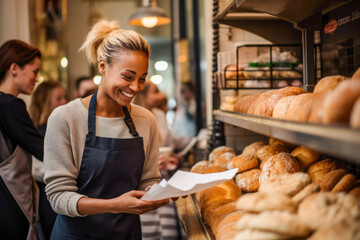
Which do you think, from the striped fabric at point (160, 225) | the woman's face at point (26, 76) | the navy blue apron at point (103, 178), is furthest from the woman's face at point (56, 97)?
the navy blue apron at point (103, 178)

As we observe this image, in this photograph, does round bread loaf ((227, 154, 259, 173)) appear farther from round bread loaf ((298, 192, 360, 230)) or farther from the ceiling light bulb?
the ceiling light bulb

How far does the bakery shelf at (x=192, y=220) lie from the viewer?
1.50m

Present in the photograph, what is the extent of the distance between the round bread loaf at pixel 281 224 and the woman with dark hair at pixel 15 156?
170 cm

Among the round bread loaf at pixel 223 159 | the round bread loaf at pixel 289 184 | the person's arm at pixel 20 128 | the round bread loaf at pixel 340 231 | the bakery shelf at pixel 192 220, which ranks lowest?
the bakery shelf at pixel 192 220

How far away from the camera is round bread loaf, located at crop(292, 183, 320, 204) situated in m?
1.04

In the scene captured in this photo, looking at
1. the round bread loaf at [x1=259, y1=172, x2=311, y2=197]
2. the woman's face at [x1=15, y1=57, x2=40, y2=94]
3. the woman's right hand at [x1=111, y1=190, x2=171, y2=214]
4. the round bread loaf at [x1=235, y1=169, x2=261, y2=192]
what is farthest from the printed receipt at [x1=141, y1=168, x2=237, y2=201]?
the woman's face at [x1=15, y1=57, x2=40, y2=94]

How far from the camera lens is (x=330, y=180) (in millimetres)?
1204

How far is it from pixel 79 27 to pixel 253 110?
22.7ft

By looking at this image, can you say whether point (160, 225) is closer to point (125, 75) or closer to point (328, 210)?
point (125, 75)

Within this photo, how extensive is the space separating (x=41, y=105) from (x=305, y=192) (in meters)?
2.55

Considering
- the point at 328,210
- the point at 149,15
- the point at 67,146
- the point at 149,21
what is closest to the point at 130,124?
the point at 67,146

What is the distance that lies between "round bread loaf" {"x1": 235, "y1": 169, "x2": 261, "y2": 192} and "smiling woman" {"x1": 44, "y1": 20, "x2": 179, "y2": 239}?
0.36 m

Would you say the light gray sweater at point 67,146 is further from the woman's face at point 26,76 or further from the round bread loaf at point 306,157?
the woman's face at point 26,76

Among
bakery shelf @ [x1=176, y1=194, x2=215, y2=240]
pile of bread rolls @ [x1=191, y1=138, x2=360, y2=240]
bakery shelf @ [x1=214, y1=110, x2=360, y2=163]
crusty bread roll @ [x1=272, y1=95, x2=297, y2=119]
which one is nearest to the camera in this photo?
bakery shelf @ [x1=214, y1=110, x2=360, y2=163]
